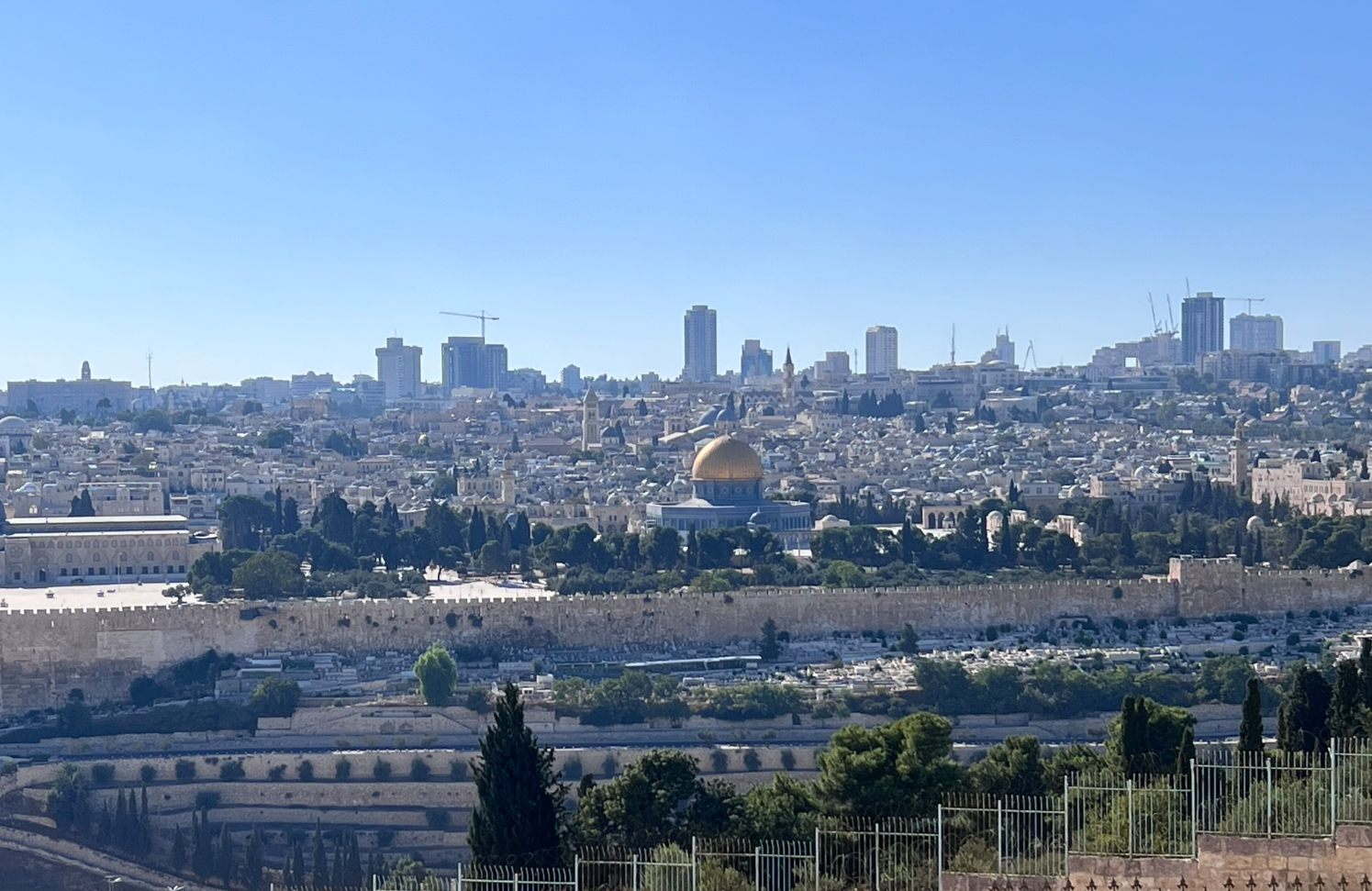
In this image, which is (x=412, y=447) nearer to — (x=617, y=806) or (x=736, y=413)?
(x=736, y=413)

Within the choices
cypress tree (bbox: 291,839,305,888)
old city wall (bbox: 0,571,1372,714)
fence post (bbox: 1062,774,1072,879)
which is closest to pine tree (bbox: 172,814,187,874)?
cypress tree (bbox: 291,839,305,888)

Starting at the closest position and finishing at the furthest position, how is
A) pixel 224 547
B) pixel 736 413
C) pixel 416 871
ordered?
pixel 416 871 < pixel 224 547 < pixel 736 413

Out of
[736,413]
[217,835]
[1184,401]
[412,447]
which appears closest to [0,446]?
[412,447]

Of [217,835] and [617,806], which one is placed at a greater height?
[617,806]

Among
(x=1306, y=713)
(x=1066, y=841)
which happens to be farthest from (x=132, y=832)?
(x=1066, y=841)

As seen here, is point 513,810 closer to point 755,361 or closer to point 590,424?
point 590,424

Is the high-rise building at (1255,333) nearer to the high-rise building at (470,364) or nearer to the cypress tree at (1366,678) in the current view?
the high-rise building at (470,364)

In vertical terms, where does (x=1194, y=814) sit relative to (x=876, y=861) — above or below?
above
